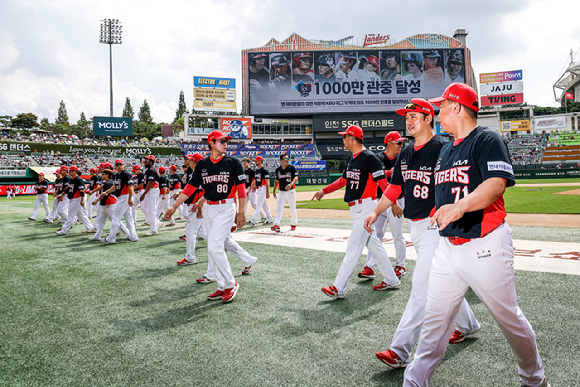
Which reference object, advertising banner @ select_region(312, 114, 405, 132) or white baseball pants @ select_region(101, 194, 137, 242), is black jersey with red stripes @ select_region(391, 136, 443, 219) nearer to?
white baseball pants @ select_region(101, 194, 137, 242)

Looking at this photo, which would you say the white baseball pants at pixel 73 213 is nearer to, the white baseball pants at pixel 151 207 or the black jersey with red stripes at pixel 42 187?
the white baseball pants at pixel 151 207

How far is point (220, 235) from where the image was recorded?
4887 mm

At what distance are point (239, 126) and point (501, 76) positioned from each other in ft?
142

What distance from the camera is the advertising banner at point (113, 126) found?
54406mm

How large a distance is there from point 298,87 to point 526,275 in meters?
55.0

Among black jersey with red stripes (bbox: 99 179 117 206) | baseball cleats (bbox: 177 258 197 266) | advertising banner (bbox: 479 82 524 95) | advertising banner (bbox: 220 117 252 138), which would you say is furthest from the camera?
advertising banner (bbox: 479 82 524 95)

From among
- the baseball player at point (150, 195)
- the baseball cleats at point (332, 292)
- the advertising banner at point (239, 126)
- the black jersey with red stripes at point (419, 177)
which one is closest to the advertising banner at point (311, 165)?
the advertising banner at point (239, 126)

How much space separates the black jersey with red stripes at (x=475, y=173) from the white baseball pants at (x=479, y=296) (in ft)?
0.24

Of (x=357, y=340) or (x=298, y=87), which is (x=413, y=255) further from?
(x=298, y=87)

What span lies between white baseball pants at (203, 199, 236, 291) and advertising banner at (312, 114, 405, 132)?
178 feet

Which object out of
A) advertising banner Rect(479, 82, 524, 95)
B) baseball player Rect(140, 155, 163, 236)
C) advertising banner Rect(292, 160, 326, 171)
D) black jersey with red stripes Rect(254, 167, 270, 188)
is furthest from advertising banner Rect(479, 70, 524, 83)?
baseball player Rect(140, 155, 163, 236)

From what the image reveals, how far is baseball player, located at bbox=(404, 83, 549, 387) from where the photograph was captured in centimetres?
215

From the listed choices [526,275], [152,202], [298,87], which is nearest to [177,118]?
[298,87]

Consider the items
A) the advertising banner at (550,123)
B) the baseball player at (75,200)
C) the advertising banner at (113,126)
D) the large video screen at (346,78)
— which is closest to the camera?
the baseball player at (75,200)
